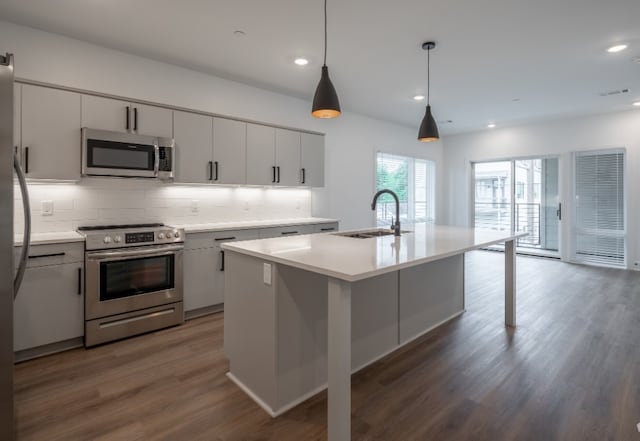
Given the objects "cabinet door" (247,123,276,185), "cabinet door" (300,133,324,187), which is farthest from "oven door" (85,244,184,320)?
"cabinet door" (300,133,324,187)

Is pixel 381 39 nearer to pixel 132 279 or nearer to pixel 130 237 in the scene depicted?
pixel 130 237

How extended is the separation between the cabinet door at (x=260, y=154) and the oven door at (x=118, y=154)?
3.71 ft

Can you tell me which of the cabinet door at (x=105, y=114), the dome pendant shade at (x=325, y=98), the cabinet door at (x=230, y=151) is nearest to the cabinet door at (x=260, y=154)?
the cabinet door at (x=230, y=151)

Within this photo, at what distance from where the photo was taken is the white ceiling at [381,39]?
8.76 feet

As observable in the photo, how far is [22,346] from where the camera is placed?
2.58m

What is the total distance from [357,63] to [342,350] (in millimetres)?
3221

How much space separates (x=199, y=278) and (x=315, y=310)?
6.02 ft

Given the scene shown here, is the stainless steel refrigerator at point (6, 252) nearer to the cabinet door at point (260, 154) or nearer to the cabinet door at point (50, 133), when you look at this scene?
the cabinet door at point (50, 133)

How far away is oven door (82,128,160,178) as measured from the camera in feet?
9.95

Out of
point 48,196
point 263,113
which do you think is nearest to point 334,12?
point 263,113

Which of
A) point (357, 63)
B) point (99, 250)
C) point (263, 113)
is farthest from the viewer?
point (263, 113)

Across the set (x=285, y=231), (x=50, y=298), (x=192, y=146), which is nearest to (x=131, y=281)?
(x=50, y=298)

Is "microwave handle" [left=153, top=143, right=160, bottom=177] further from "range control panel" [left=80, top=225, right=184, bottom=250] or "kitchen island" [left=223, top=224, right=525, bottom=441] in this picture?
"kitchen island" [left=223, top=224, right=525, bottom=441]

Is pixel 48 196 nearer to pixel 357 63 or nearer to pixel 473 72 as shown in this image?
pixel 357 63
